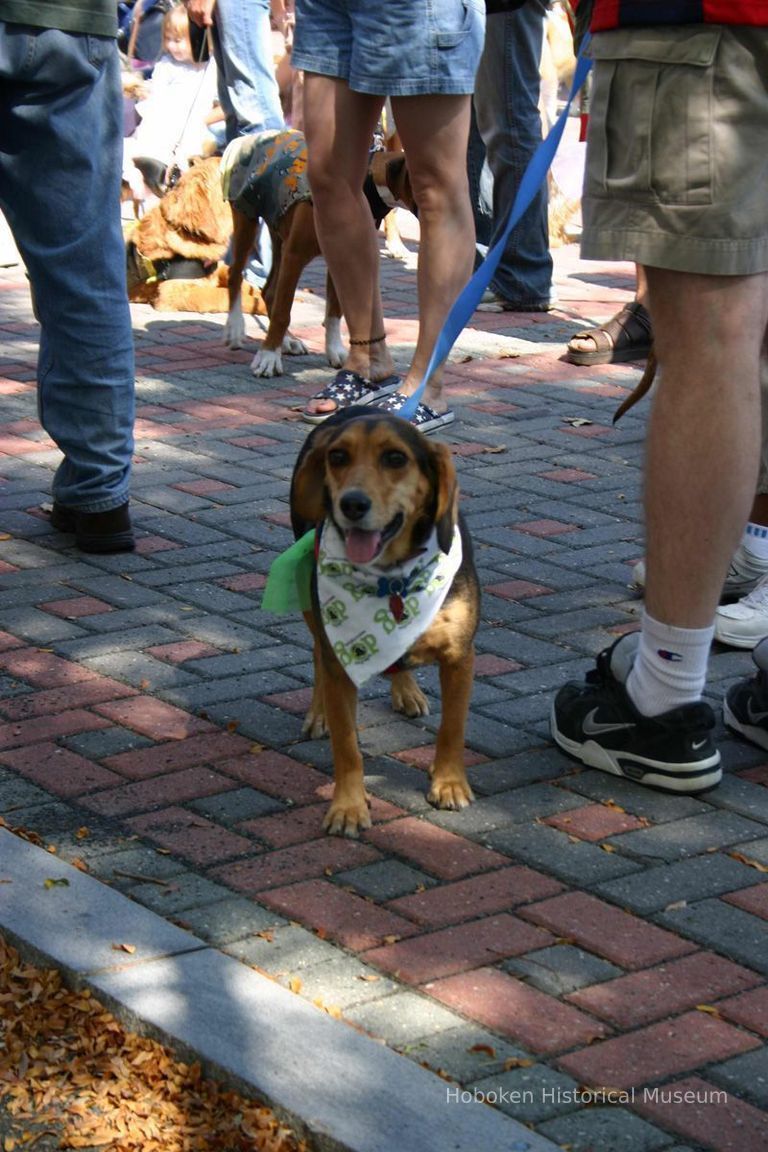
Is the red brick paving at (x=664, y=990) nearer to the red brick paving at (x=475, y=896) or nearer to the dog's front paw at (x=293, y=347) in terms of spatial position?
the red brick paving at (x=475, y=896)

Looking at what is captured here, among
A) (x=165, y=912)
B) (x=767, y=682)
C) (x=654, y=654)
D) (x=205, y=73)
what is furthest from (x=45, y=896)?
(x=205, y=73)

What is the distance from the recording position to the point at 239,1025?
2715mm

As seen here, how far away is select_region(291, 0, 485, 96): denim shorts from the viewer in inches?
235

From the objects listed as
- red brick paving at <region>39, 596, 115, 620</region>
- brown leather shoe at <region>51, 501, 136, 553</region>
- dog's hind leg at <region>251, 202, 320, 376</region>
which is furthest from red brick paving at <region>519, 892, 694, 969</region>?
dog's hind leg at <region>251, 202, 320, 376</region>

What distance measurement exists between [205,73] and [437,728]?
8.64m

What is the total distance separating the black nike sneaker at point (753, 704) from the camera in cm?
387

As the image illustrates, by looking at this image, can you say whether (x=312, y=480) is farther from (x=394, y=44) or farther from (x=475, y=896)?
(x=394, y=44)

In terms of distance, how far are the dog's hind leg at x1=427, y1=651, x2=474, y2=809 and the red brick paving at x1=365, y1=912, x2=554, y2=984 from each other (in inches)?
19.6

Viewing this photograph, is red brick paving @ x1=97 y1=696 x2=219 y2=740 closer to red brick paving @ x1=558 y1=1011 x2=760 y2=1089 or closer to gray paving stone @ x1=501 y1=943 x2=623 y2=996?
gray paving stone @ x1=501 y1=943 x2=623 y2=996

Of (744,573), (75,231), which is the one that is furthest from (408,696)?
(75,231)

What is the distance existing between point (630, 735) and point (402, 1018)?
112 centimetres

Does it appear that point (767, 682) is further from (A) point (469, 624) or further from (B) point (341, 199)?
(B) point (341, 199)

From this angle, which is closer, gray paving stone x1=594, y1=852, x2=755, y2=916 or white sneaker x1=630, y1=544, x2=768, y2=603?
gray paving stone x1=594, y1=852, x2=755, y2=916

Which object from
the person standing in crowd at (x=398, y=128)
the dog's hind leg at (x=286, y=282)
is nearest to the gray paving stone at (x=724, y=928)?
the person standing in crowd at (x=398, y=128)
